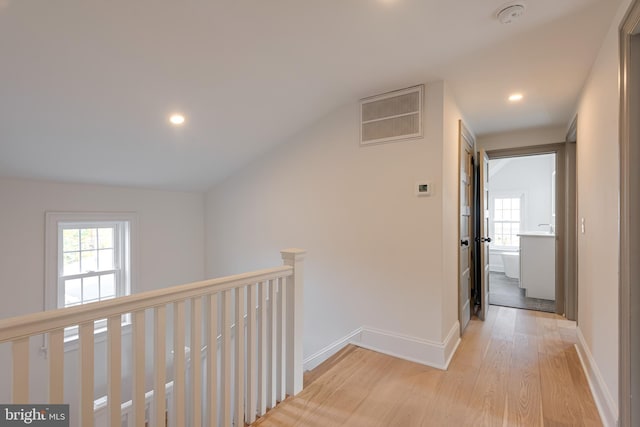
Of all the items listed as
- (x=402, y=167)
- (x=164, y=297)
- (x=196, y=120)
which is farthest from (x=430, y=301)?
(x=196, y=120)

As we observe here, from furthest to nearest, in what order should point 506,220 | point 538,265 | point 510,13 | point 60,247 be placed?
point 506,220 → point 538,265 → point 60,247 → point 510,13

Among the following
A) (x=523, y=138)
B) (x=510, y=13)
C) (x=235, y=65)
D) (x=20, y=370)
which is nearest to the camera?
(x=20, y=370)

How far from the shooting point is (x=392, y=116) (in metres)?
2.67

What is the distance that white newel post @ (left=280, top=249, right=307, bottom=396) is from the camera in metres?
2.03

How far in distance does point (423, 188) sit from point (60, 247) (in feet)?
12.3

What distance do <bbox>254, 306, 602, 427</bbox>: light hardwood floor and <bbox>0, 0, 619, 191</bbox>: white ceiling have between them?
2259mm

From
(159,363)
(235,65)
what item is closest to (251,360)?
(159,363)

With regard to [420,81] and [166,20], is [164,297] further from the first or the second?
[420,81]

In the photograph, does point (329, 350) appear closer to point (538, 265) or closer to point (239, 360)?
point (239, 360)

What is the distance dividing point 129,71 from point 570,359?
401 centimetres

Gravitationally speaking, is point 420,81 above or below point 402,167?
above

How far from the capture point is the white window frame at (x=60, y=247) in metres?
3.11

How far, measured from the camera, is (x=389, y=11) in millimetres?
1722

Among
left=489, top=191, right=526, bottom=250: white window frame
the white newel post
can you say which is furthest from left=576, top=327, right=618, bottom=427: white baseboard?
left=489, top=191, right=526, bottom=250: white window frame
